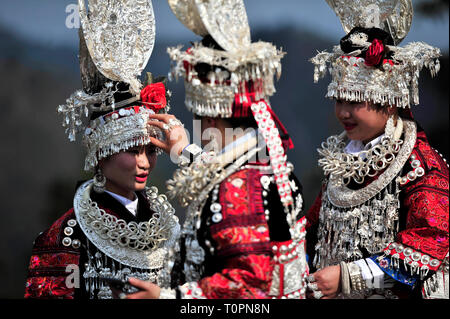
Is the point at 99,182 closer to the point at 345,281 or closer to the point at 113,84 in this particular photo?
the point at 113,84

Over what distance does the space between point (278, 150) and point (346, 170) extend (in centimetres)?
117

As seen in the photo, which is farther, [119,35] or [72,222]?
[119,35]

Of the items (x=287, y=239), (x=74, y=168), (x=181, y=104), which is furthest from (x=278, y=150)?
(x=74, y=168)

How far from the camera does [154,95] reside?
3578 mm

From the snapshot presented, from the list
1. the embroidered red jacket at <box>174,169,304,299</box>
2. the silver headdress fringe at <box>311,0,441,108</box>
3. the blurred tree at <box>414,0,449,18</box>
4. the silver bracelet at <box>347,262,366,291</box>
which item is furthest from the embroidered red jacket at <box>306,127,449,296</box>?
the blurred tree at <box>414,0,449,18</box>

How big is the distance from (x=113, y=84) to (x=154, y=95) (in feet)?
0.78

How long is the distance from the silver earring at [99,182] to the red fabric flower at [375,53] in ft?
5.28

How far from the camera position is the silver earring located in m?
3.61

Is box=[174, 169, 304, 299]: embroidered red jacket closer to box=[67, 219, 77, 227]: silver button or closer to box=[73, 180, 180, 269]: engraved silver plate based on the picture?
box=[73, 180, 180, 269]: engraved silver plate

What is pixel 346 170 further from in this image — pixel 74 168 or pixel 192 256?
pixel 74 168

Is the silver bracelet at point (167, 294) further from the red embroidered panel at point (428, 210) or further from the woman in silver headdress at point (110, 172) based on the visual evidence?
the red embroidered panel at point (428, 210)

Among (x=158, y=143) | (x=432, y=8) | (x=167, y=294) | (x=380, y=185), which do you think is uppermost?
(x=432, y=8)

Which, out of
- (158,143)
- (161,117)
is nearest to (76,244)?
(158,143)

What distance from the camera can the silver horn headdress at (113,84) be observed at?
11.5ft
